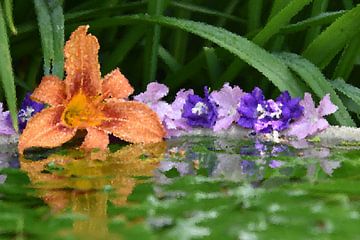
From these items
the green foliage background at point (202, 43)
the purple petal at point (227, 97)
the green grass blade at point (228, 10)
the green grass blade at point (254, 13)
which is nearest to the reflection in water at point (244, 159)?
the purple petal at point (227, 97)

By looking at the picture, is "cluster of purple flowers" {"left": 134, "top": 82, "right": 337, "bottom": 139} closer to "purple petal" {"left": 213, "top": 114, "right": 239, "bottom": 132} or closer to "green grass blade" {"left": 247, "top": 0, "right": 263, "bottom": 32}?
"purple petal" {"left": 213, "top": 114, "right": 239, "bottom": 132}

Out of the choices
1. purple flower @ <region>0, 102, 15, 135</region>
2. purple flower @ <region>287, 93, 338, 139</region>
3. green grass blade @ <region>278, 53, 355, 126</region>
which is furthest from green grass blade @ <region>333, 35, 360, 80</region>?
purple flower @ <region>0, 102, 15, 135</region>

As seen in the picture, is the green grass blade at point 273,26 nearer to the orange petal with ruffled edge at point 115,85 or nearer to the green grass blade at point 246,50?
the green grass blade at point 246,50

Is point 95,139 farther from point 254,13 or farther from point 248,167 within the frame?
point 254,13

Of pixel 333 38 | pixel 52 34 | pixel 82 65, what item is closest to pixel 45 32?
pixel 52 34

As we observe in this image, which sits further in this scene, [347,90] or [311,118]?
[347,90]

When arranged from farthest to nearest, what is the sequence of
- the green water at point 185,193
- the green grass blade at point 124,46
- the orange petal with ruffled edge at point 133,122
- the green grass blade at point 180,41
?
the green grass blade at point 180,41, the green grass blade at point 124,46, the orange petal with ruffled edge at point 133,122, the green water at point 185,193

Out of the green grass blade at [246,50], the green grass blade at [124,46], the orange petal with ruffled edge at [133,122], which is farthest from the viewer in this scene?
the green grass blade at [124,46]
